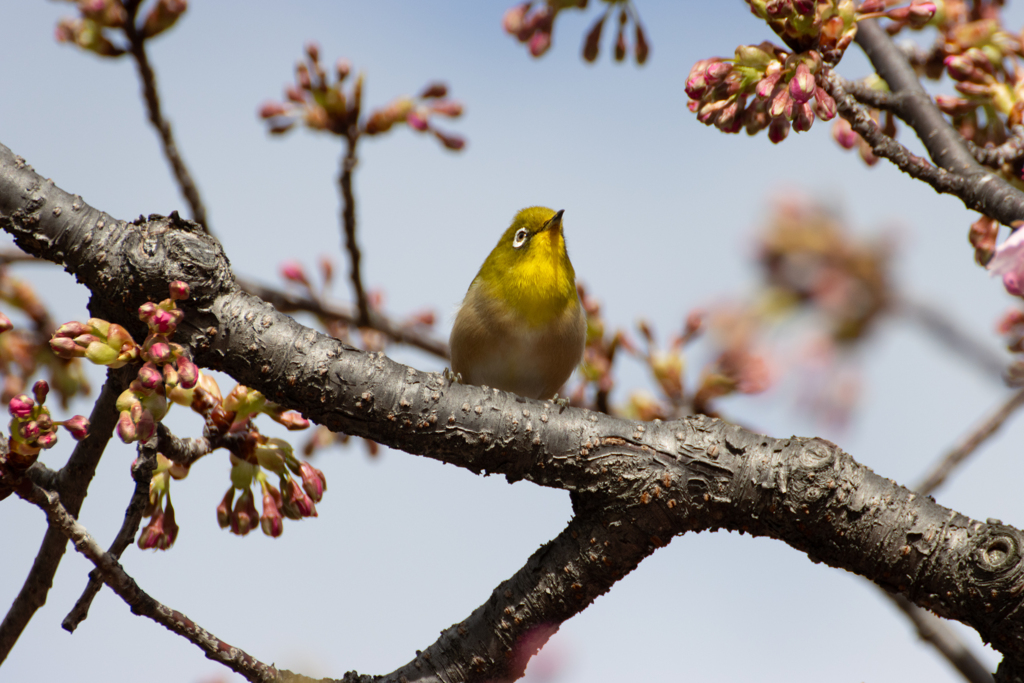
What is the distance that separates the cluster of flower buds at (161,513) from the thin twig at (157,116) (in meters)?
1.75

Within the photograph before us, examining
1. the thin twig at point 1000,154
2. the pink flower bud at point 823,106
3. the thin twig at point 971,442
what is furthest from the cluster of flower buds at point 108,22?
the thin twig at point 971,442

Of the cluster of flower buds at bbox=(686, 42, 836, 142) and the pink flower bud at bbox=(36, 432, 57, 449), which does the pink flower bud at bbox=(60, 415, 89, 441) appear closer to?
the pink flower bud at bbox=(36, 432, 57, 449)

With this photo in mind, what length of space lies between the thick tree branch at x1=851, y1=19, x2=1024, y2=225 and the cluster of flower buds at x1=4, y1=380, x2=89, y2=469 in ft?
9.50

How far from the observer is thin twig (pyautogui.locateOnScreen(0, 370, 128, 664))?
2650 mm

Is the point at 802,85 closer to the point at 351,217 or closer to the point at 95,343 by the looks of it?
the point at 95,343

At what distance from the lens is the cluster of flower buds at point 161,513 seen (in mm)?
2895

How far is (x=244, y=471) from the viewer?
2951 mm

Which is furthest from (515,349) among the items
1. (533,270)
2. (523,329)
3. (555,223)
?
(555,223)

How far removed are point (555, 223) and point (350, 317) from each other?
1.54 metres

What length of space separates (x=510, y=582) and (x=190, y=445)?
1.20 metres

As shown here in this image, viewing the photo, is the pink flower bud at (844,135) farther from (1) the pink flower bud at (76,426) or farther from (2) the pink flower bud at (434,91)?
(1) the pink flower bud at (76,426)

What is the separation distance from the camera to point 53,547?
2645 millimetres

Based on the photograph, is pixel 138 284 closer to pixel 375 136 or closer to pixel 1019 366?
pixel 375 136

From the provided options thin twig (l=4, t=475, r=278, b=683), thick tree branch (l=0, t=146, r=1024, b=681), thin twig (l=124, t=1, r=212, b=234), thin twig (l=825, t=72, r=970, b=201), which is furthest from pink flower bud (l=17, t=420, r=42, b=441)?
thin twig (l=825, t=72, r=970, b=201)
